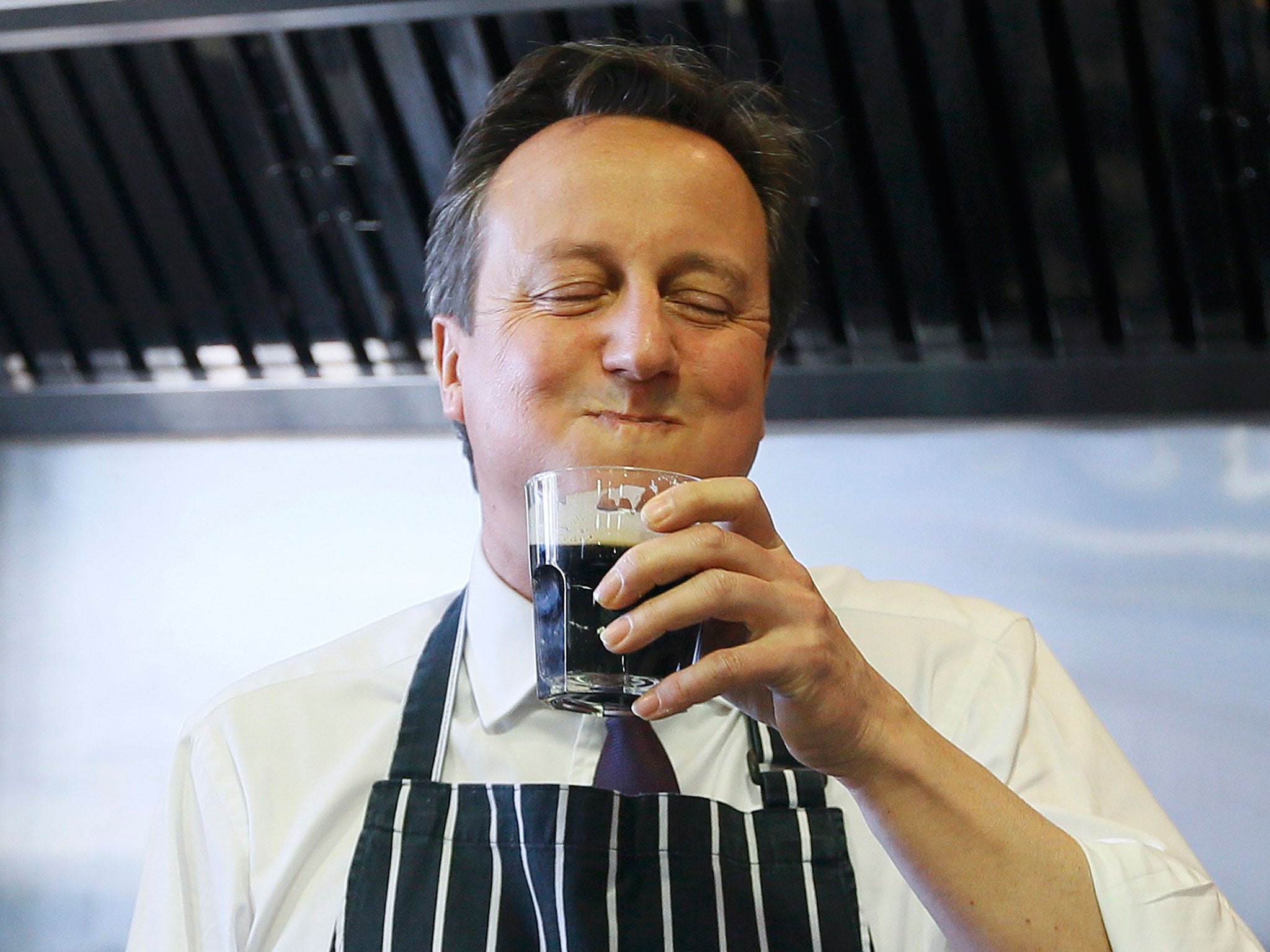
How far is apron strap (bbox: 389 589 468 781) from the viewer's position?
1.50 metres

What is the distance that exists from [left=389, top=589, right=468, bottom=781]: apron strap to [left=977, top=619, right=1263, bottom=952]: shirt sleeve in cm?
58

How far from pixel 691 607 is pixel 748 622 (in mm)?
63

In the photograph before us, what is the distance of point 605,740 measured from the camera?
1.50 metres

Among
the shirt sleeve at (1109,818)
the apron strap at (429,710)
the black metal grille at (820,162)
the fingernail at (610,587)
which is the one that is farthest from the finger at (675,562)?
the black metal grille at (820,162)

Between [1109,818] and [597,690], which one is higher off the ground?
[597,690]

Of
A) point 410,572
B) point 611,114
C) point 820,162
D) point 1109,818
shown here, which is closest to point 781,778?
point 1109,818

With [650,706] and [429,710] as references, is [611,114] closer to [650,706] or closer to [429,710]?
[429,710]

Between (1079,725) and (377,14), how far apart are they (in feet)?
5.88

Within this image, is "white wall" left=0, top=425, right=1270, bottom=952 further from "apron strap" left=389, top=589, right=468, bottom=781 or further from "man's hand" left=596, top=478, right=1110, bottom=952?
"man's hand" left=596, top=478, right=1110, bottom=952

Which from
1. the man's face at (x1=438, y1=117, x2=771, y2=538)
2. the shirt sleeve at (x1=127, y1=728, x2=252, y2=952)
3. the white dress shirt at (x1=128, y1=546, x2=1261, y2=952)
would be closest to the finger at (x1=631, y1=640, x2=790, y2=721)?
the man's face at (x1=438, y1=117, x2=771, y2=538)

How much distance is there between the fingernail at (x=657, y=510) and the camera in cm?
103

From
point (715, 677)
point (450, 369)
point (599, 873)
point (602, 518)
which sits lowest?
point (599, 873)

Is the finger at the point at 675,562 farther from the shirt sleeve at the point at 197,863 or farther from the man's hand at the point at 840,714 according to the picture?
the shirt sleeve at the point at 197,863

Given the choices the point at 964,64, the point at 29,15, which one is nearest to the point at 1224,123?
the point at 964,64
